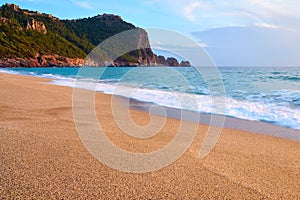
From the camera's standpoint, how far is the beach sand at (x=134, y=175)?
2256 mm

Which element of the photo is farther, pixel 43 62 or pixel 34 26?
pixel 34 26

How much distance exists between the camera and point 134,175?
8.65 ft

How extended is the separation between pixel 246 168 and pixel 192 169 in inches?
27.6

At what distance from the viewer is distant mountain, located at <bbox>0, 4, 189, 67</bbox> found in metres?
79.3

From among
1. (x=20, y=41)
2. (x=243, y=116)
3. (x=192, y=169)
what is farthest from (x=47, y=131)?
(x=20, y=41)

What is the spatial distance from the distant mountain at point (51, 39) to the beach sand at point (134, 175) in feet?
163

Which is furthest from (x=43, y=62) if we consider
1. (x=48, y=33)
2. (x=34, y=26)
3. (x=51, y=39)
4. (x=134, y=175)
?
(x=134, y=175)

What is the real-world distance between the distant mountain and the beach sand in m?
49.5

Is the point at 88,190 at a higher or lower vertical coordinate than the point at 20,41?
lower

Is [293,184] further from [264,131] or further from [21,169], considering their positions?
[264,131]

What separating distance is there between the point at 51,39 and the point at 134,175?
382 feet

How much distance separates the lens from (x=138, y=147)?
3.65 meters

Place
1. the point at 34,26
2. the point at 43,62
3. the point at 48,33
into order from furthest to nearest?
the point at 48,33 < the point at 34,26 < the point at 43,62

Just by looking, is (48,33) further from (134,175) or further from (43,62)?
(134,175)
